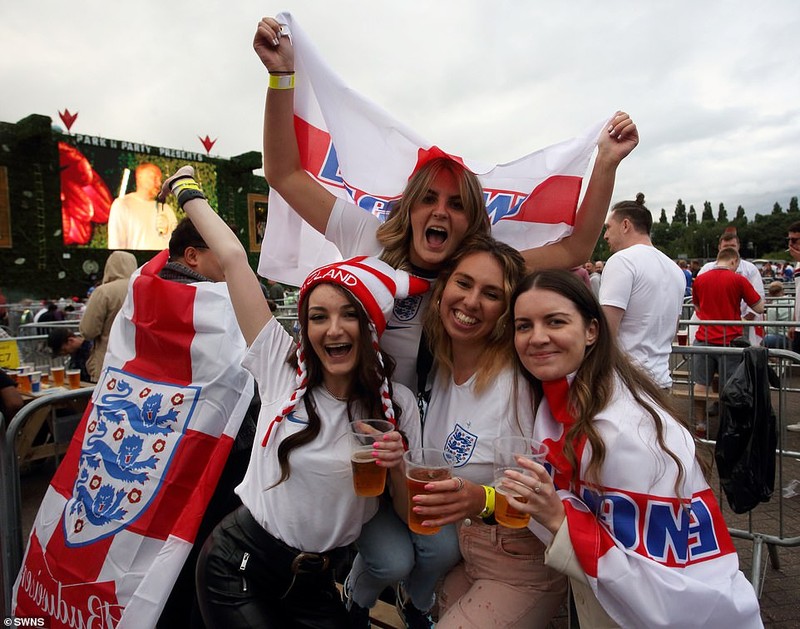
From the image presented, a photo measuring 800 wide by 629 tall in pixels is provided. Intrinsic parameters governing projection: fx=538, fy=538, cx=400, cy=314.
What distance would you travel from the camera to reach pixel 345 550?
2.16 meters

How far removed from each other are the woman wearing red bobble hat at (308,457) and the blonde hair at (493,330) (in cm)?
20

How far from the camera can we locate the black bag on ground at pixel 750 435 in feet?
9.63

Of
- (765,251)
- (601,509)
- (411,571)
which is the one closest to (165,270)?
(411,571)

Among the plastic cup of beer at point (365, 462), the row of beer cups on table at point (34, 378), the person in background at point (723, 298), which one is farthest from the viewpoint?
the person in background at point (723, 298)

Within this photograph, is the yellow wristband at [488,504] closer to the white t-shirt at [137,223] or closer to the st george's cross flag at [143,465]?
the st george's cross flag at [143,465]

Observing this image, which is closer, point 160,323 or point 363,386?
point 363,386

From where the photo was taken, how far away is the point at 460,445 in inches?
79.0

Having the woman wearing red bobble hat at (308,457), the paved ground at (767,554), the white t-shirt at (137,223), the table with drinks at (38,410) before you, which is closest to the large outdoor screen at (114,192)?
the white t-shirt at (137,223)

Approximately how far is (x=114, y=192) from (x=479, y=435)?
26.1m

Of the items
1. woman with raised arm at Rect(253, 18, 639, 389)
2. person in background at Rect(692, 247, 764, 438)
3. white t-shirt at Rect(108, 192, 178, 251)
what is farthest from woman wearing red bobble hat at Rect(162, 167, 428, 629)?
white t-shirt at Rect(108, 192, 178, 251)

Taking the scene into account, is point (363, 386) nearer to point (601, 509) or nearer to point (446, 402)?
point (446, 402)

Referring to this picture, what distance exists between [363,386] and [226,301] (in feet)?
3.63

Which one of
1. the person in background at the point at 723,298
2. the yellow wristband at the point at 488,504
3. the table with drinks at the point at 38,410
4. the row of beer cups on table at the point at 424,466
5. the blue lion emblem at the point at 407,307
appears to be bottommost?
the table with drinks at the point at 38,410

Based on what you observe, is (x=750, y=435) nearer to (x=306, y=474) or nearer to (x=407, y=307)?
(x=407, y=307)
